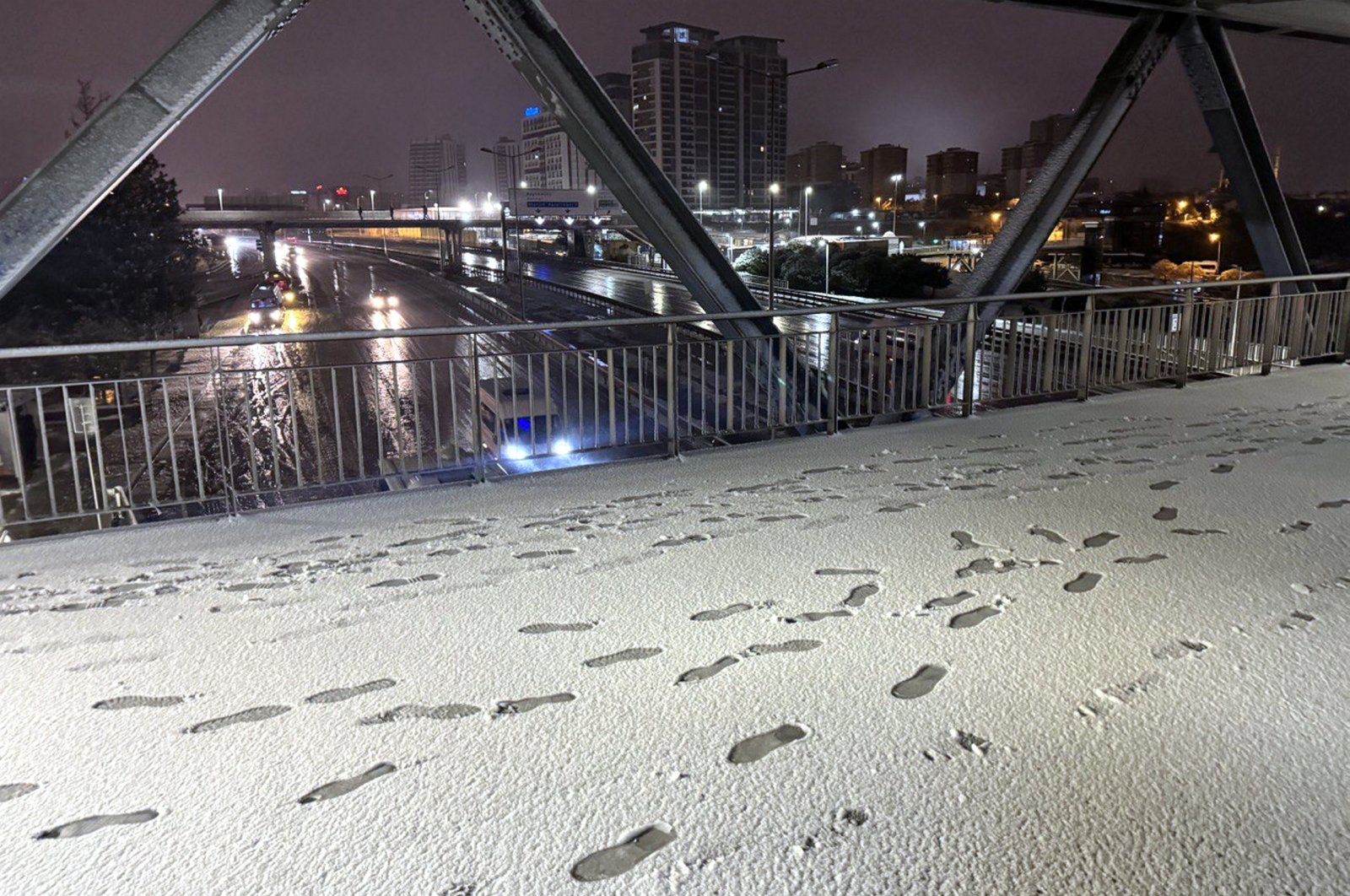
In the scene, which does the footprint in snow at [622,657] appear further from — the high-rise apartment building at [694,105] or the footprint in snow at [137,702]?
the high-rise apartment building at [694,105]

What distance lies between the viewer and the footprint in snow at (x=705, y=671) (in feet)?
11.1

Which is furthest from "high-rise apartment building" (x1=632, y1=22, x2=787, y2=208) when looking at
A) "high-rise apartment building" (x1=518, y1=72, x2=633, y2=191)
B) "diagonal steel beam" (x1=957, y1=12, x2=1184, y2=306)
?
"diagonal steel beam" (x1=957, y1=12, x2=1184, y2=306)

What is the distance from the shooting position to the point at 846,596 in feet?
13.7

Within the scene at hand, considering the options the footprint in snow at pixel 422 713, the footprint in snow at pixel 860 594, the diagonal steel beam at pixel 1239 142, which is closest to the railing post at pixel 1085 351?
the diagonal steel beam at pixel 1239 142

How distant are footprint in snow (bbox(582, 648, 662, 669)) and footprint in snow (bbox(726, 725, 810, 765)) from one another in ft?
2.38

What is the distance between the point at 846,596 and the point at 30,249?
486 cm

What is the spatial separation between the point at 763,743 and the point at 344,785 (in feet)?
4.16

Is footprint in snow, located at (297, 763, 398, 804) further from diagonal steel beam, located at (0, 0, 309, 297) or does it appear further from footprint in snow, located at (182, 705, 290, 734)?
diagonal steel beam, located at (0, 0, 309, 297)

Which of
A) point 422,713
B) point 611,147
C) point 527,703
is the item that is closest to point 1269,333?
point 611,147

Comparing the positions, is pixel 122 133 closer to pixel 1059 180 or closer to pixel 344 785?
pixel 344 785

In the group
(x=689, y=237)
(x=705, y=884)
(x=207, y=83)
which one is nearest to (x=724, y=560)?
(x=705, y=884)

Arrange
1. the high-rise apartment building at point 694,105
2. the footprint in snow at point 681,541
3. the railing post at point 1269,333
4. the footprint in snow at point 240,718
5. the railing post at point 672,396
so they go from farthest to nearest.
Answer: the high-rise apartment building at point 694,105
the railing post at point 1269,333
the railing post at point 672,396
the footprint in snow at point 681,541
the footprint in snow at point 240,718

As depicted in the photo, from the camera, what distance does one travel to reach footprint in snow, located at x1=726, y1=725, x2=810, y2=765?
2.86m

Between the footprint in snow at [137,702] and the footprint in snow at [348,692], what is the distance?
1.59 ft
